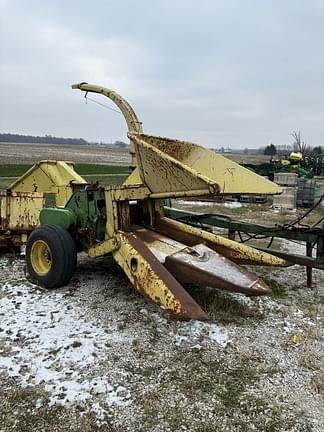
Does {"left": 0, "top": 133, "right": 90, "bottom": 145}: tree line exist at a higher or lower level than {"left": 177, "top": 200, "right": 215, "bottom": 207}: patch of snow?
higher

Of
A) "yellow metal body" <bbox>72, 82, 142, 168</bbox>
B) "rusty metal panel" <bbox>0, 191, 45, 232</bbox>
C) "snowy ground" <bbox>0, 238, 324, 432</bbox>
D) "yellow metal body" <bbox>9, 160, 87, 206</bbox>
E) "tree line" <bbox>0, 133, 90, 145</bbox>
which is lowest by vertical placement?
"snowy ground" <bbox>0, 238, 324, 432</bbox>

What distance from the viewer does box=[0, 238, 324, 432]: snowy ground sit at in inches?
95.1

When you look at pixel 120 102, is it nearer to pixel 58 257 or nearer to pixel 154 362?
pixel 58 257

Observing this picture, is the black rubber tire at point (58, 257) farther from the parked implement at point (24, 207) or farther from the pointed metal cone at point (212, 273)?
the parked implement at point (24, 207)

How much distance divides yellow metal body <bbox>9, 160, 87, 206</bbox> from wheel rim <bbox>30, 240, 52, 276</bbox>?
4.41 feet

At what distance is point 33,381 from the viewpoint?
272cm

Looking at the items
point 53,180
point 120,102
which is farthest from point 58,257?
point 120,102

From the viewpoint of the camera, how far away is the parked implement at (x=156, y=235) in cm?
356

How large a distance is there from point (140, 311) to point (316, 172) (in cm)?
1605

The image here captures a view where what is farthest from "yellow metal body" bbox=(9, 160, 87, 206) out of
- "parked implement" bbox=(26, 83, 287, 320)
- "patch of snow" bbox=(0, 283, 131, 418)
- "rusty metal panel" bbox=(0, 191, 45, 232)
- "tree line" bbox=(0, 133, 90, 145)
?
"tree line" bbox=(0, 133, 90, 145)

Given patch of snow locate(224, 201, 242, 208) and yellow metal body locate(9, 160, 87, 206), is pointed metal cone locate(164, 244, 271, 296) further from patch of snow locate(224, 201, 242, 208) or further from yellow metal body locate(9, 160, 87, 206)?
patch of snow locate(224, 201, 242, 208)

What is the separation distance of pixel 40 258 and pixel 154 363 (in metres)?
2.12

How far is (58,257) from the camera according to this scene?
13.8 feet

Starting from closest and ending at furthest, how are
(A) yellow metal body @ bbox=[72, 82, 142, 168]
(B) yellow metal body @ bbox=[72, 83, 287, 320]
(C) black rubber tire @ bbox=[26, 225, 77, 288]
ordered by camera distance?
1. (B) yellow metal body @ bbox=[72, 83, 287, 320]
2. (C) black rubber tire @ bbox=[26, 225, 77, 288]
3. (A) yellow metal body @ bbox=[72, 82, 142, 168]
